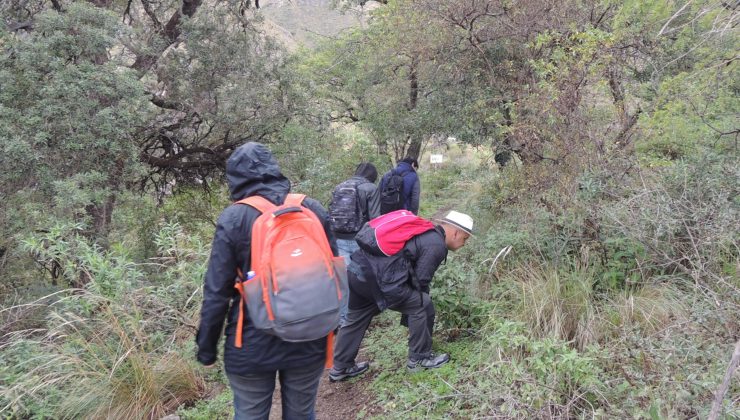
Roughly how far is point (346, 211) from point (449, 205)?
6.51 m

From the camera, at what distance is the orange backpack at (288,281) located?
7.66 ft

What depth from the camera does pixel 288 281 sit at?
2.34 m

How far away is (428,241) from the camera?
3705mm

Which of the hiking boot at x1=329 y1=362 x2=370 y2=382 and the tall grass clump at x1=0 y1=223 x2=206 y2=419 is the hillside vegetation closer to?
the tall grass clump at x1=0 y1=223 x2=206 y2=419

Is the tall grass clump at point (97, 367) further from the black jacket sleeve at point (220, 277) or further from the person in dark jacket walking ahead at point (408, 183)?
the person in dark jacket walking ahead at point (408, 183)

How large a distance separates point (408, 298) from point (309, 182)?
4464 millimetres

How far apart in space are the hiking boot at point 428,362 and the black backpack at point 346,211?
1.77 metres

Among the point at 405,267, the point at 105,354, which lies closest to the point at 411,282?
the point at 405,267

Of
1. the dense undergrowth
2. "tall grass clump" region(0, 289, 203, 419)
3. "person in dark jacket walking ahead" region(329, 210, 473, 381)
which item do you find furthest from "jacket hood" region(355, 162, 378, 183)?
"tall grass clump" region(0, 289, 203, 419)

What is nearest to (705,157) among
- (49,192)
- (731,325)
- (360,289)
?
(731,325)

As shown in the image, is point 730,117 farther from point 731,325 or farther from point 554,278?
point 731,325

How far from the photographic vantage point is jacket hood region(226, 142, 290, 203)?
8.46 feet

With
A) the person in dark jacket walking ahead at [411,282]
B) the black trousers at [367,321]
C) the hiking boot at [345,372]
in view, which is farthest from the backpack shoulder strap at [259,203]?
the hiking boot at [345,372]

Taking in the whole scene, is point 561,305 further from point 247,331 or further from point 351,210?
point 247,331
